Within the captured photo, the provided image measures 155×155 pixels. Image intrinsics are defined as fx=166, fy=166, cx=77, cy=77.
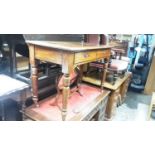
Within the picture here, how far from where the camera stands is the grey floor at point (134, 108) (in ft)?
4.92

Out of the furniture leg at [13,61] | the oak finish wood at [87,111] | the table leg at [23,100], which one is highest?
the furniture leg at [13,61]

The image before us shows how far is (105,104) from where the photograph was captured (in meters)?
1.46

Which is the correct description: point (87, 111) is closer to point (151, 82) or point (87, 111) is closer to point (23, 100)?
point (23, 100)

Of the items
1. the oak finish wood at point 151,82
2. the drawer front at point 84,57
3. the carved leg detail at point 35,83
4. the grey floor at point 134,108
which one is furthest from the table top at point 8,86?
the oak finish wood at point 151,82

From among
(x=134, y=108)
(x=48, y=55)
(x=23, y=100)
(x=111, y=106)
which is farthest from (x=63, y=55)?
(x=134, y=108)

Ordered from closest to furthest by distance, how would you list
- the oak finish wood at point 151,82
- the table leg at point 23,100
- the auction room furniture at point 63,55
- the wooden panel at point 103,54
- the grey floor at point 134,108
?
the auction room furniture at point 63,55 → the table leg at point 23,100 → the wooden panel at point 103,54 → the grey floor at point 134,108 → the oak finish wood at point 151,82

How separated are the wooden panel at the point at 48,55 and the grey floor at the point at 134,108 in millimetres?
921

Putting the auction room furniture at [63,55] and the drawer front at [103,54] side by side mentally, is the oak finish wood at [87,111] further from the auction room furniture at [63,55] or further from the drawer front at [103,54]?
the drawer front at [103,54]

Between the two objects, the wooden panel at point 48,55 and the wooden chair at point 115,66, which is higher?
the wooden panel at point 48,55

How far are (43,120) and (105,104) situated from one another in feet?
2.18

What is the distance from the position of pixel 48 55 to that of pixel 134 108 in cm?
112
